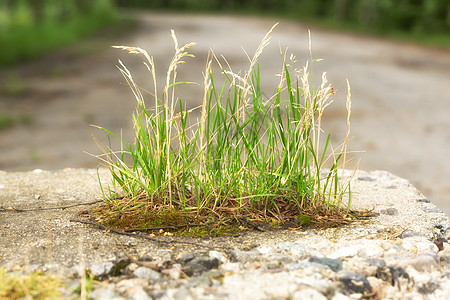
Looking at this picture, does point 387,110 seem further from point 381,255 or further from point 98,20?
point 98,20

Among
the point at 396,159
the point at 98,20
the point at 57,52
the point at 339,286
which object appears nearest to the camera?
the point at 339,286

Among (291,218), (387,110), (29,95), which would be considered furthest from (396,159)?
(29,95)

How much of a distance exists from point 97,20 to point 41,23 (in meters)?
3.76

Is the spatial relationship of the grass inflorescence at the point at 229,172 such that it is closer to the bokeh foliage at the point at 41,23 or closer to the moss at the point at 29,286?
the moss at the point at 29,286

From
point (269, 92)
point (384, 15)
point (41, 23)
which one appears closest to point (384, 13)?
point (384, 15)

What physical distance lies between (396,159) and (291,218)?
3934 millimetres

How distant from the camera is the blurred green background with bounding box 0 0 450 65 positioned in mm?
13833

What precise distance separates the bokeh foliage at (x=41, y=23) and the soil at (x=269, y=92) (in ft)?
2.10

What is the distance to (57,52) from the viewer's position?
13.9 metres

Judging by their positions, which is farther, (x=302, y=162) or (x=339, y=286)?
(x=302, y=162)

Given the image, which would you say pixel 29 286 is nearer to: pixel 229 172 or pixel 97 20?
pixel 229 172

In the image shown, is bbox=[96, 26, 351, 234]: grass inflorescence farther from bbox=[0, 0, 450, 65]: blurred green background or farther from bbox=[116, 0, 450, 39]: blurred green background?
bbox=[116, 0, 450, 39]: blurred green background

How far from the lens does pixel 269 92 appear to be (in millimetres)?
9219

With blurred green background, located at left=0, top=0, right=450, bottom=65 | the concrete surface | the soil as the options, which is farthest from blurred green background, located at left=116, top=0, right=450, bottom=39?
the concrete surface
